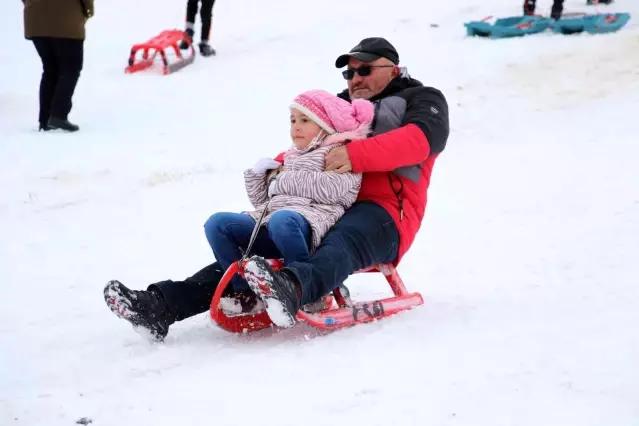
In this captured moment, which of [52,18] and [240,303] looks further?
[52,18]

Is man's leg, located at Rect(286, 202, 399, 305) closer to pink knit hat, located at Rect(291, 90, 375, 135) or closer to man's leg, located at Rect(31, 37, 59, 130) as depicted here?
pink knit hat, located at Rect(291, 90, 375, 135)

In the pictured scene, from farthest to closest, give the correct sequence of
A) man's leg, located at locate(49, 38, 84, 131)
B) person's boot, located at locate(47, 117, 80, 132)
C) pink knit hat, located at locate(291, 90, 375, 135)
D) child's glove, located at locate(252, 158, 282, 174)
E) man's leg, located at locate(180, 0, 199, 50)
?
man's leg, located at locate(180, 0, 199, 50) < person's boot, located at locate(47, 117, 80, 132) < man's leg, located at locate(49, 38, 84, 131) < child's glove, located at locate(252, 158, 282, 174) < pink knit hat, located at locate(291, 90, 375, 135)

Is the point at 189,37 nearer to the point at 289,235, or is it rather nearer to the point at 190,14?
the point at 190,14

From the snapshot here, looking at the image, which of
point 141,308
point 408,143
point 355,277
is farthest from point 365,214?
point 355,277

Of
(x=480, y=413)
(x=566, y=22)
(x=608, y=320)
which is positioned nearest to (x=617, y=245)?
(x=608, y=320)

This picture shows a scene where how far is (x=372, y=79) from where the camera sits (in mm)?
3609

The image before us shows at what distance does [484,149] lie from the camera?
6555 millimetres

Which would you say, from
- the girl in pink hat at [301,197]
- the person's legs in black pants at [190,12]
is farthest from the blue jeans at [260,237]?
the person's legs in black pants at [190,12]

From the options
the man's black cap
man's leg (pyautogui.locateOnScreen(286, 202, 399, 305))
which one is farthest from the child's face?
the man's black cap

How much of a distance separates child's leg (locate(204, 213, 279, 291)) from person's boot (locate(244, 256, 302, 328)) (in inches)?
17.3

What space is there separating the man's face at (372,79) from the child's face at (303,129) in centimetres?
42

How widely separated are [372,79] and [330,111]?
1.46ft

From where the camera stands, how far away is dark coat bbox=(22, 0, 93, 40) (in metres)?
7.07

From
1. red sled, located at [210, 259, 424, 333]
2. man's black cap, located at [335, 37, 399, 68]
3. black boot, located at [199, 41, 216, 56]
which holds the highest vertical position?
man's black cap, located at [335, 37, 399, 68]
